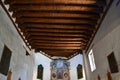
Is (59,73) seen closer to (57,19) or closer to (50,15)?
(57,19)

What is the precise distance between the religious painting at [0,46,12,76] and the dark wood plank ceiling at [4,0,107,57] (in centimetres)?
145

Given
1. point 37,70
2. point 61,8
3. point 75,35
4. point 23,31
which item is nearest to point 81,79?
point 37,70

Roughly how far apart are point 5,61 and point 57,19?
2615 mm

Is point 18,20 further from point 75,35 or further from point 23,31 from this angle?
point 75,35

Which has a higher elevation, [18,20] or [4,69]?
[18,20]

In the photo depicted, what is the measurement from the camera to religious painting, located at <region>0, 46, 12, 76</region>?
13.8 ft

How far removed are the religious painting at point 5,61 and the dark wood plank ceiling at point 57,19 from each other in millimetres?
1453

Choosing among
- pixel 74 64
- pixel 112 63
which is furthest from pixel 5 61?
pixel 74 64

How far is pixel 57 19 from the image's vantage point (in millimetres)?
5754

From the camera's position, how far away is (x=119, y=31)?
3861 mm

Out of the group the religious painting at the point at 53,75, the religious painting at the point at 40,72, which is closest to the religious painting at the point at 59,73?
the religious painting at the point at 53,75

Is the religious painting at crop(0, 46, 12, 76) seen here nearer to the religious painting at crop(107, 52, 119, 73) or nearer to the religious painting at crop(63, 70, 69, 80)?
the religious painting at crop(107, 52, 119, 73)

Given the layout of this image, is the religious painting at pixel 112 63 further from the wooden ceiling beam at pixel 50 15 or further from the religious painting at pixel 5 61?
the religious painting at pixel 5 61

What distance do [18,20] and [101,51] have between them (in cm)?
364
